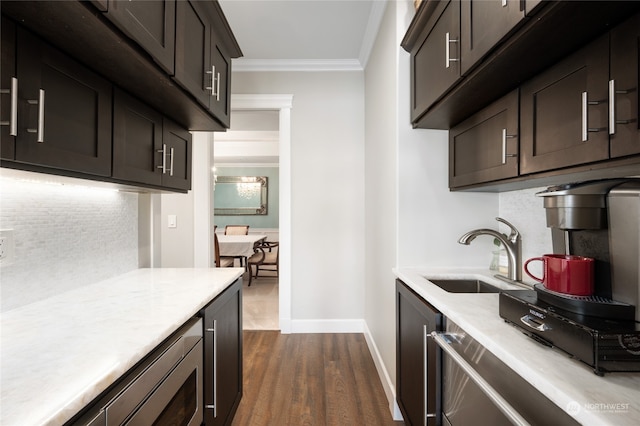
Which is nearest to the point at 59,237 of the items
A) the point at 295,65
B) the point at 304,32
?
the point at 304,32

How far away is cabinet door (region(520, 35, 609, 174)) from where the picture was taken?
85 centimetres

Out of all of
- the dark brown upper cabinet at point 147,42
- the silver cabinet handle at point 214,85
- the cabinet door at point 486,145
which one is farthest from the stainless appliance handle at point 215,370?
the cabinet door at point 486,145

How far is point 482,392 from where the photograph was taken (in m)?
0.92

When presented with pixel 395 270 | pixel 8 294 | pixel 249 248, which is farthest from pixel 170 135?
pixel 249 248

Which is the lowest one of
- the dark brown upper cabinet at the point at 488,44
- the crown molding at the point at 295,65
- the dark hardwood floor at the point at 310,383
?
the dark hardwood floor at the point at 310,383

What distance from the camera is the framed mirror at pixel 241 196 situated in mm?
7656

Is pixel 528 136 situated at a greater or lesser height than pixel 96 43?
lesser

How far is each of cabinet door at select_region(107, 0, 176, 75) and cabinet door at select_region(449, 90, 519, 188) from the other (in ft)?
4.57

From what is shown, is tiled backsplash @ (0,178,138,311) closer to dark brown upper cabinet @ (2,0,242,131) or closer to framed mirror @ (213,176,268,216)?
dark brown upper cabinet @ (2,0,242,131)

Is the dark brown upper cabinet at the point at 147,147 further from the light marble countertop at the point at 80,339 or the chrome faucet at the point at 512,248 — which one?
the chrome faucet at the point at 512,248

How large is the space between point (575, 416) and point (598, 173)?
0.81 meters

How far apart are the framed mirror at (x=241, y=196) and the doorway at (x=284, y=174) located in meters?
4.57

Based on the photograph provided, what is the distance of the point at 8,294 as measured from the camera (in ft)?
3.70

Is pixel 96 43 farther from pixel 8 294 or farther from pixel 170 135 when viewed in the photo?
pixel 8 294
